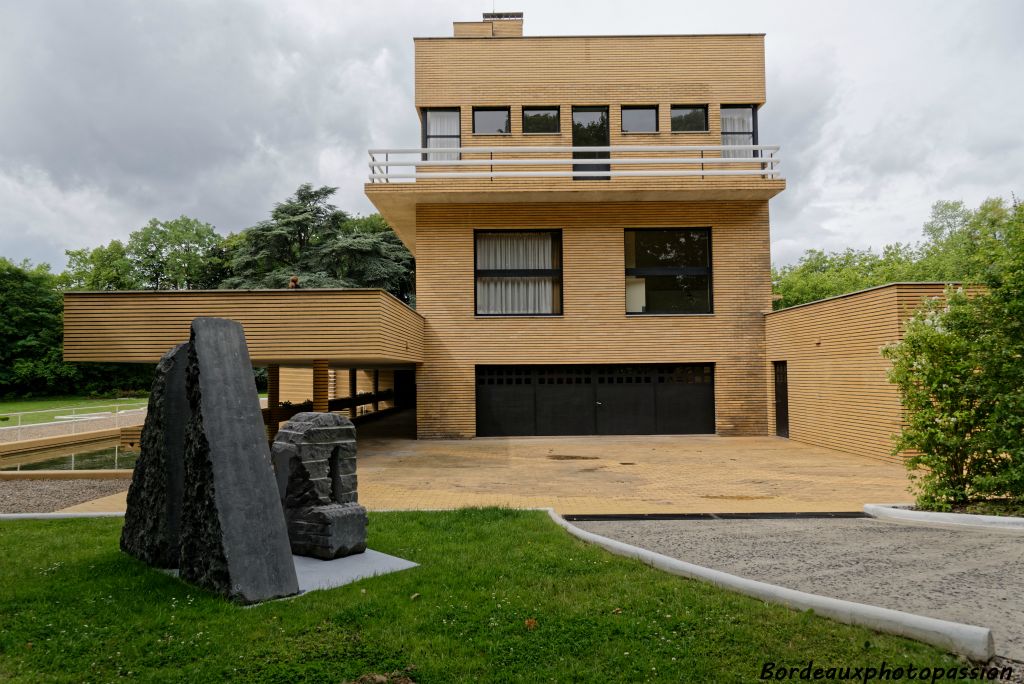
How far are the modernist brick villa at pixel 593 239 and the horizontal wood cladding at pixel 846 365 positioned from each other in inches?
9.5

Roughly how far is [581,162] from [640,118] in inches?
151

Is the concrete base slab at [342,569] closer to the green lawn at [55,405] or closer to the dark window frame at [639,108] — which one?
the dark window frame at [639,108]

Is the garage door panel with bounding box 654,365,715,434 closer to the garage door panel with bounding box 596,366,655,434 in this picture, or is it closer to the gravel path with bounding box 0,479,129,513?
the garage door panel with bounding box 596,366,655,434

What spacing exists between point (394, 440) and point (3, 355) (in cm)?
4155

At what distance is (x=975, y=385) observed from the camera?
7645mm

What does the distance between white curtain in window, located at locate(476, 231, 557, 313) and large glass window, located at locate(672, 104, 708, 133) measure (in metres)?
5.90

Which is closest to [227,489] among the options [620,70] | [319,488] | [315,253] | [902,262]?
[319,488]

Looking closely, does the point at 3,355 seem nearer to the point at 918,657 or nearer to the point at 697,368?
the point at 697,368

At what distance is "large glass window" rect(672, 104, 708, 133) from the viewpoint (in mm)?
19234

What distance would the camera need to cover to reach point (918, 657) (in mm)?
3699

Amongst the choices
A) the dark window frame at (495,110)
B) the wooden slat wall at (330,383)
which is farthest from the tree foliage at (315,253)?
the dark window frame at (495,110)

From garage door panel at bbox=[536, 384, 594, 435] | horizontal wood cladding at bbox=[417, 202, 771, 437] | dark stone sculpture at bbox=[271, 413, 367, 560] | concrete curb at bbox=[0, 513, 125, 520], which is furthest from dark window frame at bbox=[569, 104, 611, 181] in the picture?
concrete curb at bbox=[0, 513, 125, 520]

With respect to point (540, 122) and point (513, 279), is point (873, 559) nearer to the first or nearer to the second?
point (513, 279)

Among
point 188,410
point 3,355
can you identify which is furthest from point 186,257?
point 188,410
